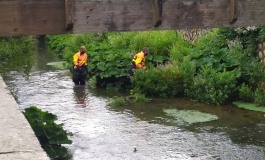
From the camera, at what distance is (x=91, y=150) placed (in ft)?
37.4

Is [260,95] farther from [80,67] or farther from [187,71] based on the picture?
[80,67]

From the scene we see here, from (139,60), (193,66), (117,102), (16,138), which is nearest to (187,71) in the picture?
(193,66)

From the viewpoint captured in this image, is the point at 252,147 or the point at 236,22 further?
the point at 252,147

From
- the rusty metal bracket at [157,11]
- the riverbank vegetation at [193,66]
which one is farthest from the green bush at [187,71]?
the rusty metal bracket at [157,11]

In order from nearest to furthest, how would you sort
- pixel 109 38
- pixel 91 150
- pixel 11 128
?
pixel 11 128
pixel 91 150
pixel 109 38

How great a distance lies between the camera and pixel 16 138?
253 inches

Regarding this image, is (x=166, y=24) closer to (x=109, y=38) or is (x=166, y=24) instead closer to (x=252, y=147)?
(x=252, y=147)

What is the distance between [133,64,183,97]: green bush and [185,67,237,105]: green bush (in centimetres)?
83

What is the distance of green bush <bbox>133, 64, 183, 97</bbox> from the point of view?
56.6ft

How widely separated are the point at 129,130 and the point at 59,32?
5.31m

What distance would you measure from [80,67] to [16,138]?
42.0 feet

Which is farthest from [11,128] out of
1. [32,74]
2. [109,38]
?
[109,38]

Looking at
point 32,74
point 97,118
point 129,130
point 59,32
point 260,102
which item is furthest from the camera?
point 32,74

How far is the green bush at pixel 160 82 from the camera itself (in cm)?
1727
